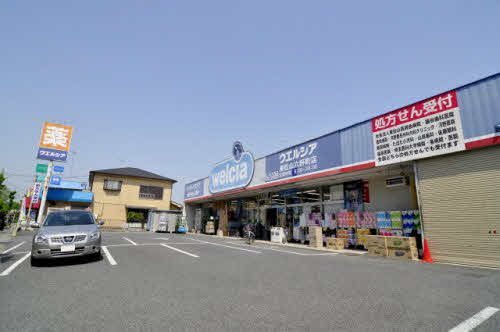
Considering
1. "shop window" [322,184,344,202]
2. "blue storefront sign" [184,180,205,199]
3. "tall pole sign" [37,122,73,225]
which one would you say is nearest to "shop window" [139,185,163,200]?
"blue storefront sign" [184,180,205,199]

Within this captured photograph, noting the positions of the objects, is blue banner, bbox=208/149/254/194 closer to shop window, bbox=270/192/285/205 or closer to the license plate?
shop window, bbox=270/192/285/205

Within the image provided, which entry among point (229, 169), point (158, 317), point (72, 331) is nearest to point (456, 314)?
point (158, 317)

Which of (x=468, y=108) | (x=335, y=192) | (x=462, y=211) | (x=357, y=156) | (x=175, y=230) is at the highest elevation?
(x=468, y=108)

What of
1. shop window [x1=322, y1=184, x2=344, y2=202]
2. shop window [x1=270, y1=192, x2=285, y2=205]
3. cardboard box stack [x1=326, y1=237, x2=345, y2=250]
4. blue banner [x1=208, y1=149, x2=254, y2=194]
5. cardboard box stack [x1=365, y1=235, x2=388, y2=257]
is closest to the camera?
cardboard box stack [x1=365, y1=235, x2=388, y2=257]

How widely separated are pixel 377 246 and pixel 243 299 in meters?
8.19

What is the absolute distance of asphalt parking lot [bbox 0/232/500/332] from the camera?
10.3 feet

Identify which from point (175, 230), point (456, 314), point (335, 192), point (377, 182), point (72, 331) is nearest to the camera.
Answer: point (72, 331)

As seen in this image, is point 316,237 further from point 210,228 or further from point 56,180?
point 56,180

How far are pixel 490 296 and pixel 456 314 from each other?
5.13 feet

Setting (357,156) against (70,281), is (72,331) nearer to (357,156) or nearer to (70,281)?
(70,281)

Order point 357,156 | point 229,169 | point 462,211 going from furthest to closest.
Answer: point 229,169 → point 357,156 → point 462,211

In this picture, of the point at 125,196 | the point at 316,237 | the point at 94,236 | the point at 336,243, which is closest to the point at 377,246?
the point at 336,243

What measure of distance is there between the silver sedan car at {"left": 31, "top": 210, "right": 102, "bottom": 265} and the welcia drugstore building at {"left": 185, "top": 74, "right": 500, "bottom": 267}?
10.0 m

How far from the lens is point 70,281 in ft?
17.1
